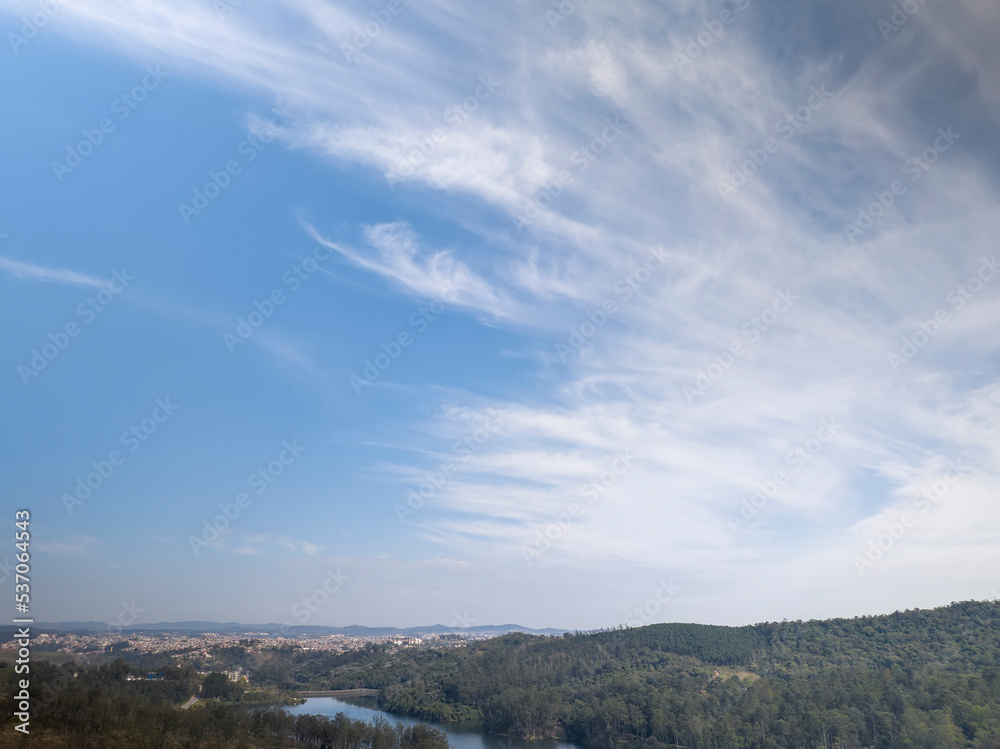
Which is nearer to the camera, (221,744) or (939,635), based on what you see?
(221,744)

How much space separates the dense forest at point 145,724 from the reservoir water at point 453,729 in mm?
10028

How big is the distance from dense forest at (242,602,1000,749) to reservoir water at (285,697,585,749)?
292 centimetres

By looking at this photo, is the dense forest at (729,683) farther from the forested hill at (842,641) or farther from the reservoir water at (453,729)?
the reservoir water at (453,729)

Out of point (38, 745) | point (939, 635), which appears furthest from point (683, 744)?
point (38, 745)

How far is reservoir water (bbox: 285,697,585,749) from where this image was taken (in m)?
61.4

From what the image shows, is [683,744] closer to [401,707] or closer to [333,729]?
[333,729]

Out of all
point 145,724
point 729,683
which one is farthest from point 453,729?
point 145,724

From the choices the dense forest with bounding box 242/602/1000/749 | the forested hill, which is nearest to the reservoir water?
the dense forest with bounding box 242/602/1000/749

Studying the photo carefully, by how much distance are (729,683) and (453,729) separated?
34116 millimetres

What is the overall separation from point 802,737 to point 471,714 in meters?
43.8

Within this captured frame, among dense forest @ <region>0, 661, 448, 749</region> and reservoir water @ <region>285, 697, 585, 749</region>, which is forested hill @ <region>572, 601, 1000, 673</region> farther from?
dense forest @ <region>0, 661, 448, 749</region>

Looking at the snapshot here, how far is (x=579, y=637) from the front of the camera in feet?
363

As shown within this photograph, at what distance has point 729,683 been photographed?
232 feet

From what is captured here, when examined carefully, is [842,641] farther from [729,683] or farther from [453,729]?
[453,729]
